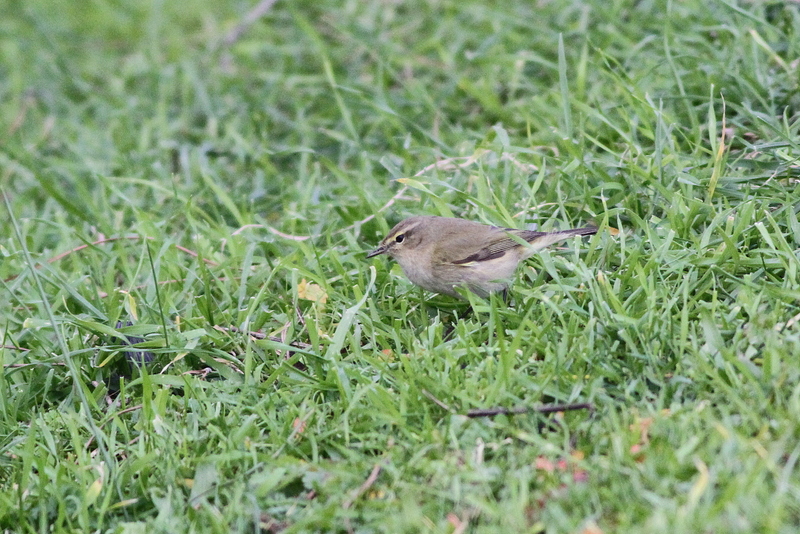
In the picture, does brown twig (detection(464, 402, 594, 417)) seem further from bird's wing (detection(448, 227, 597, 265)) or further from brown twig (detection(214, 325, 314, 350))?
brown twig (detection(214, 325, 314, 350))

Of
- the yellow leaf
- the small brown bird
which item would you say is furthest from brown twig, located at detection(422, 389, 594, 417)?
the yellow leaf

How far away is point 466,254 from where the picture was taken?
4.38 metres

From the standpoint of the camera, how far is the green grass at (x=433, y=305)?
3113 millimetres

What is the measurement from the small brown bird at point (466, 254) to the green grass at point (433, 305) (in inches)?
5.1

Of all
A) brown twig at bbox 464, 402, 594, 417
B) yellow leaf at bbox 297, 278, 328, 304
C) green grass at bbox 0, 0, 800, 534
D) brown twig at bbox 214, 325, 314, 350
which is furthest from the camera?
yellow leaf at bbox 297, 278, 328, 304

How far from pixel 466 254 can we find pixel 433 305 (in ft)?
1.05

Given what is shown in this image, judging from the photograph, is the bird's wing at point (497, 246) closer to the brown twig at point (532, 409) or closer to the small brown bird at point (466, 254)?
the small brown bird at point (466, 254)

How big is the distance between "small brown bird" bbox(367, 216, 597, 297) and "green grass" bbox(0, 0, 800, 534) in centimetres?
13

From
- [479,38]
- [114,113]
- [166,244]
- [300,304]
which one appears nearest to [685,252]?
[300,304]

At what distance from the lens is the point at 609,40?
19.8 ft

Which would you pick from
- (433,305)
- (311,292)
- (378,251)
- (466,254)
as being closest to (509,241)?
(466,254)

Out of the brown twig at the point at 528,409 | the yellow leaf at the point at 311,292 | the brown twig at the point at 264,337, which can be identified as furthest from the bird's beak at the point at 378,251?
the brown twig at the point at 528,409

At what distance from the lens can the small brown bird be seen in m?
4.26

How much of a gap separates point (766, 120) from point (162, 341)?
10.2 feet
